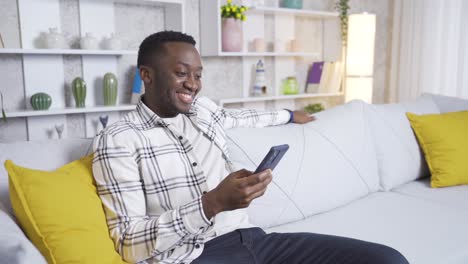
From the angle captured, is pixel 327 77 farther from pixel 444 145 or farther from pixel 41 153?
pixel 41 153

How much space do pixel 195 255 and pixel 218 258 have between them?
71mm

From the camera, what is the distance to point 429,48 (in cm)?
340

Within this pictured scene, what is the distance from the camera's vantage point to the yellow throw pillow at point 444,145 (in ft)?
6.55

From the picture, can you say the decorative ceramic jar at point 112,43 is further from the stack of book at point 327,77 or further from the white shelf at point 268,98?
the stack of book at point 327,77

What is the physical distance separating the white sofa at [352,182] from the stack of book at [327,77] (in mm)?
1277

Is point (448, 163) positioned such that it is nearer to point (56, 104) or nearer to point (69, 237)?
point (69, 237)

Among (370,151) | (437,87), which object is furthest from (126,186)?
(437,87)

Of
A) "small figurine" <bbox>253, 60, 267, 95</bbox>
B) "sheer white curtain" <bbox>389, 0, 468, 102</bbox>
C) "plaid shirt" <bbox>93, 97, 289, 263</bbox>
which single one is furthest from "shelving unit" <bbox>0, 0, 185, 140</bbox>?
"sheer white curtain" <bbox>389, 0, 468, 102</bbox>

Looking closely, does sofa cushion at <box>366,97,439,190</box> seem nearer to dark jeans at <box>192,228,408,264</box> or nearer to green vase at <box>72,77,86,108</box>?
dark jeans at <box>192,228,408,264</box>

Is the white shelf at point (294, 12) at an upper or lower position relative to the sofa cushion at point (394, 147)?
upper

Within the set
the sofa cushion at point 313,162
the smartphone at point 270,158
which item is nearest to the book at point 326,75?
the sofa cushion at point 313,162

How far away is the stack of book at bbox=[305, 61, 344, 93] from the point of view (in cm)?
344

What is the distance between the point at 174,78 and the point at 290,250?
2.03ft

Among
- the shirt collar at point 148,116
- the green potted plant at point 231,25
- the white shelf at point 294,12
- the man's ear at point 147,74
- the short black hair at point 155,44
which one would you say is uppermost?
the white shelf at point 294,12
